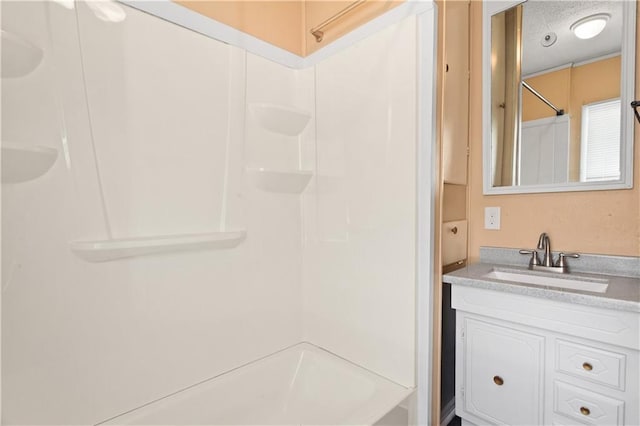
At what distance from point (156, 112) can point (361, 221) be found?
1.08 metres

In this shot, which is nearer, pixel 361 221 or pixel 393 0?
pixel 393 0

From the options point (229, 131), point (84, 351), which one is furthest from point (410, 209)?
point (84, 351)

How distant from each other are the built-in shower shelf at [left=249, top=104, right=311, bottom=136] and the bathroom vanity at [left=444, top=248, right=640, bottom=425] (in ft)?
3.80

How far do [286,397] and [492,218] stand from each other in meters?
1.49

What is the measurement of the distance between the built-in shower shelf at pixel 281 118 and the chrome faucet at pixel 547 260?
1394mm

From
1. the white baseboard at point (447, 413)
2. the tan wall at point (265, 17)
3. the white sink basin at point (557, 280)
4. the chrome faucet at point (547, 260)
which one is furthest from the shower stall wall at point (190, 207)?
the chrome faucet at point (547, 260)

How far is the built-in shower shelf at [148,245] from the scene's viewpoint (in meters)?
1.19

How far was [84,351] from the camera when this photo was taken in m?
1.21

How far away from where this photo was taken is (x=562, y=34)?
153 cm

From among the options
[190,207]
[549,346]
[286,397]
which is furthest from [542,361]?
[190,207]

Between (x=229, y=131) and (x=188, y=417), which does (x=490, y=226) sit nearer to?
(x=229, y=131)

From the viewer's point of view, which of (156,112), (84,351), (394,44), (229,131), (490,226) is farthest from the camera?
(490,226)

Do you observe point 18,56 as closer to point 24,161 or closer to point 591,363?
point 24,161

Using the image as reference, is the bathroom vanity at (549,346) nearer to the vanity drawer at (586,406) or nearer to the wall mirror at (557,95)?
the vanity drawer at (586,406)
